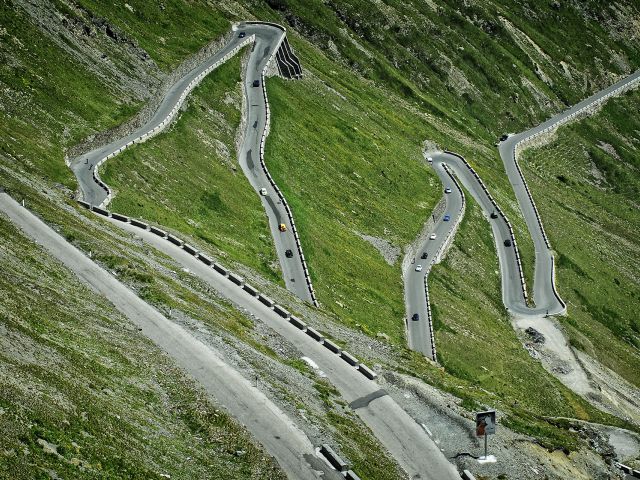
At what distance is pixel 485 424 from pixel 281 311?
77.4 ft

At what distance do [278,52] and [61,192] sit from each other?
3083 inches

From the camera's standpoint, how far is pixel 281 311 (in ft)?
263

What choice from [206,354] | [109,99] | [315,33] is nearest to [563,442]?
[206,354]

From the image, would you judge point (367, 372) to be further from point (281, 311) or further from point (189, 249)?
point (189, 249)

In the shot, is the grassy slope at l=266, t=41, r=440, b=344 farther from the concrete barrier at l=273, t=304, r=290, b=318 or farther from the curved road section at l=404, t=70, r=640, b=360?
the concrete barrier at l=273, t=304, r=290, b=318

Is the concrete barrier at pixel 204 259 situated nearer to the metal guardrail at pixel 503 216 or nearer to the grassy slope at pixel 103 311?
the grassy slope at pixel 103 311

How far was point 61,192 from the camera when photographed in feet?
303

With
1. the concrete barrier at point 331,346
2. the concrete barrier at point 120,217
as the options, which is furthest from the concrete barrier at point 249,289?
the concrete barrier at point 120,217

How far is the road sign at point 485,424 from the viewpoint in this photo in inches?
2435

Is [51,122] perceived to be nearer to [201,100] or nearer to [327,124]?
[201,100]

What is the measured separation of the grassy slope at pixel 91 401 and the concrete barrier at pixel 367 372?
1642cm

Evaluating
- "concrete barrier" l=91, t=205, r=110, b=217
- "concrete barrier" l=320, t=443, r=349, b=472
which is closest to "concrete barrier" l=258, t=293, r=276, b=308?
"concrete barrier" l=91, t=205, r=110, b=217

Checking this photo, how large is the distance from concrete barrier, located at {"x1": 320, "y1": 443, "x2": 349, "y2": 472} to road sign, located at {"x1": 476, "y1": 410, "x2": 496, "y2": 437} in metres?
12.1

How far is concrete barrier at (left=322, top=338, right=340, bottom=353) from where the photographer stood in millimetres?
73250
